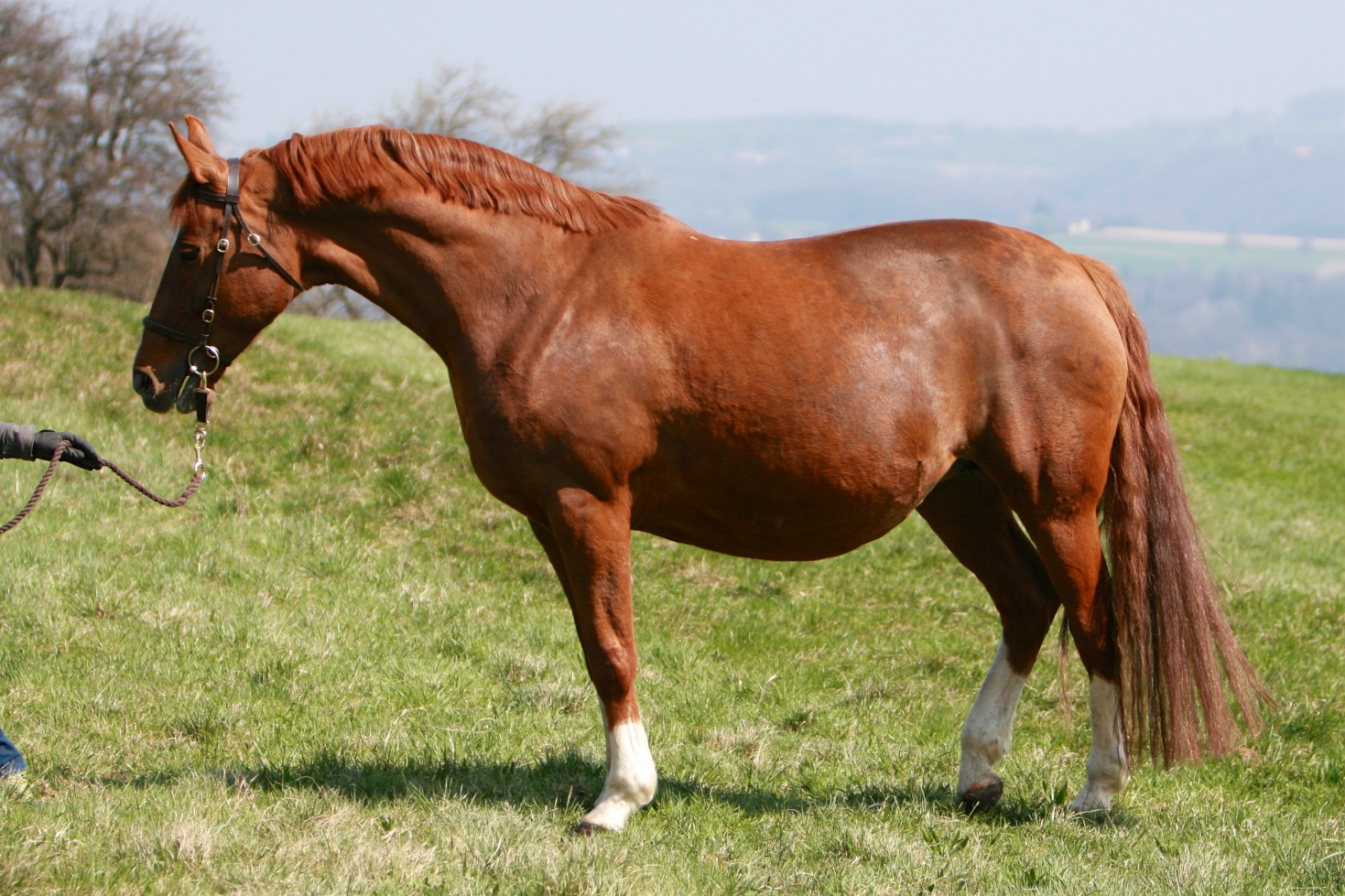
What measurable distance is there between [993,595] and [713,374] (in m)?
1.65

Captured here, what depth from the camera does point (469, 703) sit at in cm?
553

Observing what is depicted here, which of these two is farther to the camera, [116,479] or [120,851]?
[116,479]

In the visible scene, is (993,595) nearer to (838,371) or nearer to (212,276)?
(838,371)

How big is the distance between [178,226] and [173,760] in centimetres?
210

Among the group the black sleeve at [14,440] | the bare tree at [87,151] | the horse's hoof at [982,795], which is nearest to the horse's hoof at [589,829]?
the horse's hoof at [982,795]

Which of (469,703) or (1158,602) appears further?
(469,703)

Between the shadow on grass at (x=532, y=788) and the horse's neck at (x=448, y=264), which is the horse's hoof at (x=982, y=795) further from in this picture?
the horse's neck at (x=448, y=264)

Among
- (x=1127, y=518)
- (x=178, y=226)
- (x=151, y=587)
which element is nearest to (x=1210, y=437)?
(x=1127, y=518)

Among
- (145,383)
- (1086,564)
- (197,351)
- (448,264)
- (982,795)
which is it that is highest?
(448,264)

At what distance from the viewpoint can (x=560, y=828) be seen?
13.5 ft

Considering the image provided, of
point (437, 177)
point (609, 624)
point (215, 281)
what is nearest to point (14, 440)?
point (215, 281)

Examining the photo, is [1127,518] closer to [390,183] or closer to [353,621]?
[390,183]

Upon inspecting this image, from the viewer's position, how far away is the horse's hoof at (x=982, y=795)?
180 inches

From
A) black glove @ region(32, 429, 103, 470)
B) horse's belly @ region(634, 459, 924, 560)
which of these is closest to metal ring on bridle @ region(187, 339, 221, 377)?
black glove @ region(32, 429, 103, 470)
